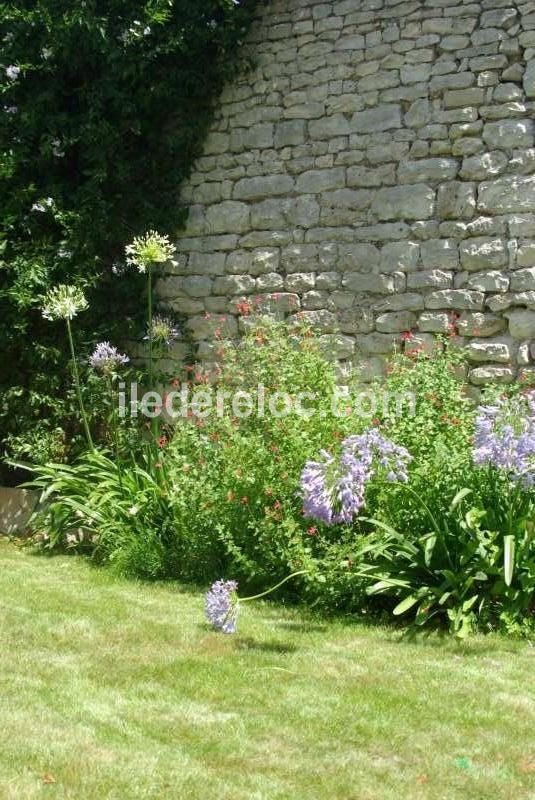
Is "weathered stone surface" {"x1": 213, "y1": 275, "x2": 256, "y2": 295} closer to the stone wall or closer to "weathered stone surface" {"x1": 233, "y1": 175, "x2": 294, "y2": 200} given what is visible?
the stone wall

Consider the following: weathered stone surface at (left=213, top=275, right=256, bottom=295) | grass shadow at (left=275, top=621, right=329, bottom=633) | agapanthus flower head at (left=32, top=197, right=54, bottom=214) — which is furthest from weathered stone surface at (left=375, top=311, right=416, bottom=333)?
agapanthus flower head at (left=32, top=197, right=54, bottom=214)

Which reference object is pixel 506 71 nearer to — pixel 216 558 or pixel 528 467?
pixel 528 467

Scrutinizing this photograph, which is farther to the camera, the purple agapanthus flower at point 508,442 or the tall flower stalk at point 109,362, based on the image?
the tall flower stalk at point 109,362

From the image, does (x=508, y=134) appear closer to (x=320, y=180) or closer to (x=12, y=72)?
(x=320, y=180)

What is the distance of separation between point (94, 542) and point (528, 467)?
134 inches

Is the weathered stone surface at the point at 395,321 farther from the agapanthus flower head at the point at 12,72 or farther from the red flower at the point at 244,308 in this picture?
the agapanthus flower head at the point at 12,72

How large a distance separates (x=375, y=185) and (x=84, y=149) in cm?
236

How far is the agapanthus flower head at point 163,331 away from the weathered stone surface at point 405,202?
175cm

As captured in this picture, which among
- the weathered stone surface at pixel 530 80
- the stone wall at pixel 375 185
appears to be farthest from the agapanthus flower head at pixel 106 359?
the weathered stone surface at pixel 530 80

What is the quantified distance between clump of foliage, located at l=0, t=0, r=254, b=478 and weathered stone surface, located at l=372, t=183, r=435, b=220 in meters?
1.70

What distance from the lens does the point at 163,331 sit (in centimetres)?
714

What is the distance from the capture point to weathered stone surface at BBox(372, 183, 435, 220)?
6.61 m

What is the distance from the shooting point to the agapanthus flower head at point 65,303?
6707 mm

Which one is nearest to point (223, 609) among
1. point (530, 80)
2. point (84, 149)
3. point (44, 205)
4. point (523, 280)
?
point (523, 280)
